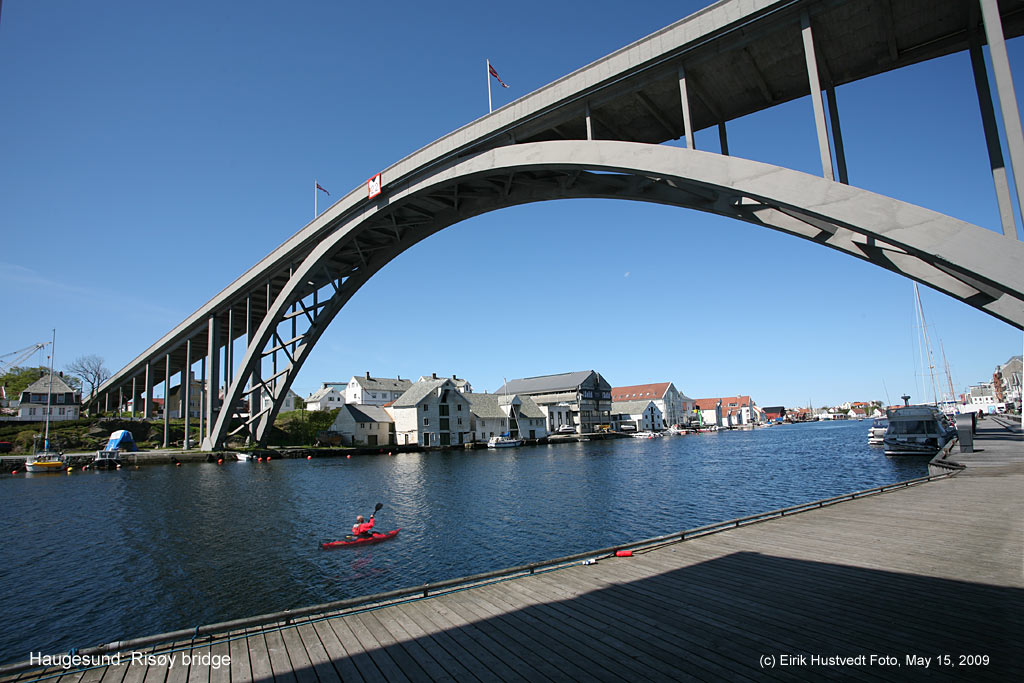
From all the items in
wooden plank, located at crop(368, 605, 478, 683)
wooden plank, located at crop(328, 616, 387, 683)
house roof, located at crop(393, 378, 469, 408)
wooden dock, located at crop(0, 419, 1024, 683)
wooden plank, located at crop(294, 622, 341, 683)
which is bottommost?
wooden dock, located at crop(0, 419, 1024, 683)

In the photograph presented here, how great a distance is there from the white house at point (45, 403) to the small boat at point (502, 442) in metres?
49.2

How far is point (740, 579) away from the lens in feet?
24.0

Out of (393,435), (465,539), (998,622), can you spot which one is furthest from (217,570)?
(393,435)

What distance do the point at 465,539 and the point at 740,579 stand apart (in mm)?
10189

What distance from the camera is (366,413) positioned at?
211 ft

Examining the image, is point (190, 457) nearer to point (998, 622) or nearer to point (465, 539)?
point (465, 539)

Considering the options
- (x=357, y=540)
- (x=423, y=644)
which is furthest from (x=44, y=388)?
(x=423, y=644)

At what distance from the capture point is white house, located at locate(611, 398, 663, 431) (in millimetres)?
105750

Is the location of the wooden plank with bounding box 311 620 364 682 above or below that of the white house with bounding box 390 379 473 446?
below

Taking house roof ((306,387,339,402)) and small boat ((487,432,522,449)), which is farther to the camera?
house roof ((306,387,339,402))

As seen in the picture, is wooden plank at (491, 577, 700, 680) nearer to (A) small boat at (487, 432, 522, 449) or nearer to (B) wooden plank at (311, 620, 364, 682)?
(B) wooden plank at (311, 620, 364, 682)

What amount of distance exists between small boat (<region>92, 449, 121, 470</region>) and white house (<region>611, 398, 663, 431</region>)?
8126cm

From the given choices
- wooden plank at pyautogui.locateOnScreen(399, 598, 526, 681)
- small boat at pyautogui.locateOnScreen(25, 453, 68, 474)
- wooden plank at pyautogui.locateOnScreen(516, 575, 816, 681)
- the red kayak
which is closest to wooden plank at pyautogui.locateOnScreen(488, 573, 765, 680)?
wooden plank at pyautogui.locateOnScreen(516, 575, 816, 681)

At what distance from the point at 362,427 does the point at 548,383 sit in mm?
40839
